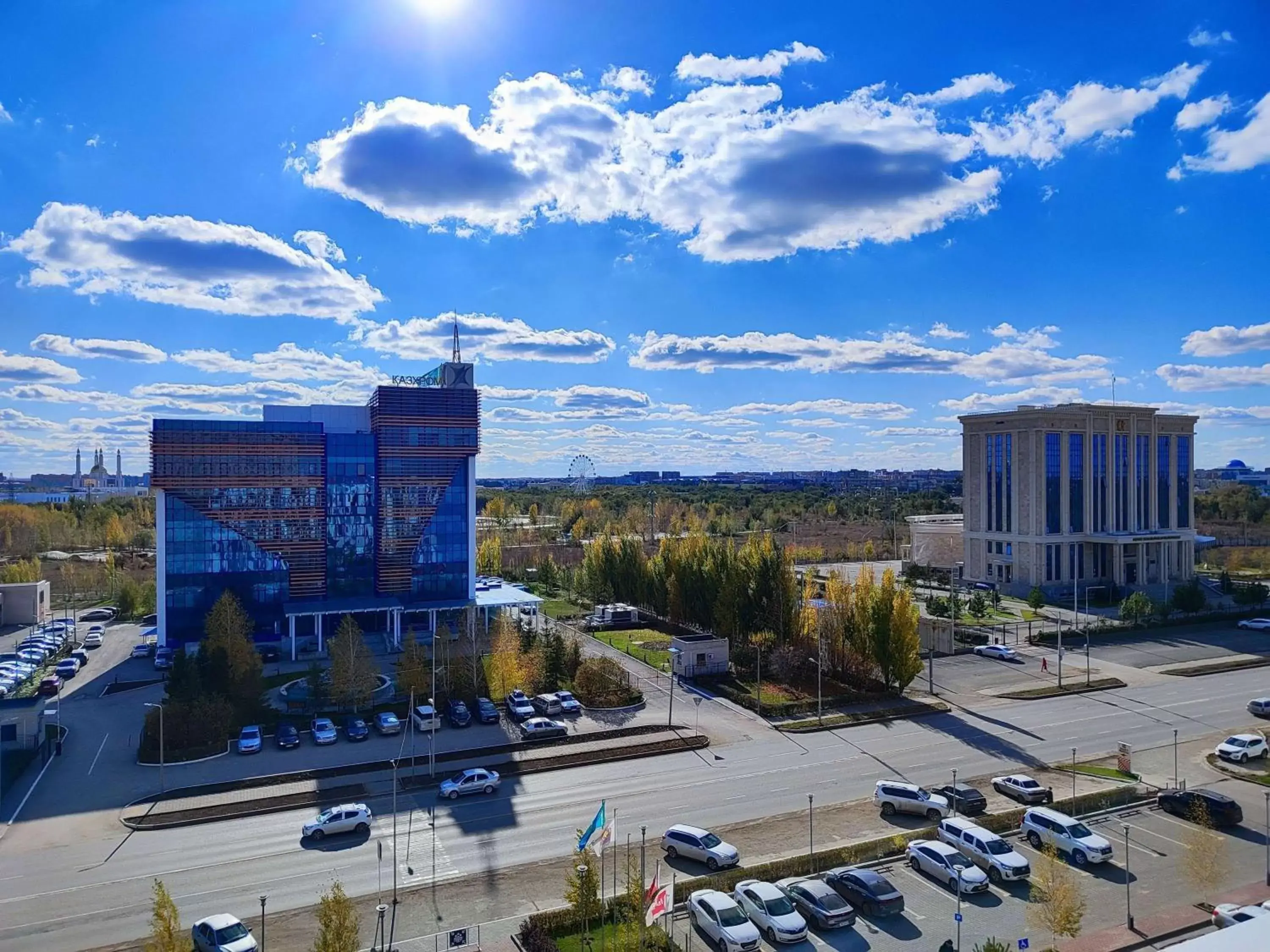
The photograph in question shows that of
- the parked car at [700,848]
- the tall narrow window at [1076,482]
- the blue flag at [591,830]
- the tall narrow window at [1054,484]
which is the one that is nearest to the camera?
the blue flag at [591,830]

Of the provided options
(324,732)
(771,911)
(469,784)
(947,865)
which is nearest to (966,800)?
(947,865)

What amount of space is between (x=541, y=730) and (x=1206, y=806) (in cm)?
2458

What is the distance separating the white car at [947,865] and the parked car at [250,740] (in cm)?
2641

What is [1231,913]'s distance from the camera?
2002 cm

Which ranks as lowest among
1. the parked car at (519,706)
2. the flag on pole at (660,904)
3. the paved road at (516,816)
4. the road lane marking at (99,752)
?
the road lane marking at (99,752)

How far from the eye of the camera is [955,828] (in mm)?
25328

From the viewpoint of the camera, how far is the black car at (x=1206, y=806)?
27.6m

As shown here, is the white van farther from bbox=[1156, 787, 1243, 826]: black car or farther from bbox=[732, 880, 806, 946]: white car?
bbox=[1156, 787, 1243, 826]: black car

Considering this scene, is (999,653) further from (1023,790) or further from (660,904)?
(660,904)

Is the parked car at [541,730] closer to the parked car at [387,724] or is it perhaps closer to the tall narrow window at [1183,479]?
the parked car at [387,724]

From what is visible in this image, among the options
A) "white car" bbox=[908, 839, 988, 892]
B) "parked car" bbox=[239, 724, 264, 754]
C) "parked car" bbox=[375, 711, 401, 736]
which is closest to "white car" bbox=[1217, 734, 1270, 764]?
"white car" bbox=[908, 839, 988, 892]

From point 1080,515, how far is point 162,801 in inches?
3019

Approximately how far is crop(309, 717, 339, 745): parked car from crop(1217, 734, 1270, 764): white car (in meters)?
37.1

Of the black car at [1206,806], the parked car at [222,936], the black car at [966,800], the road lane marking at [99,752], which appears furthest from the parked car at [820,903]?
the road lane marking at [99,752]
